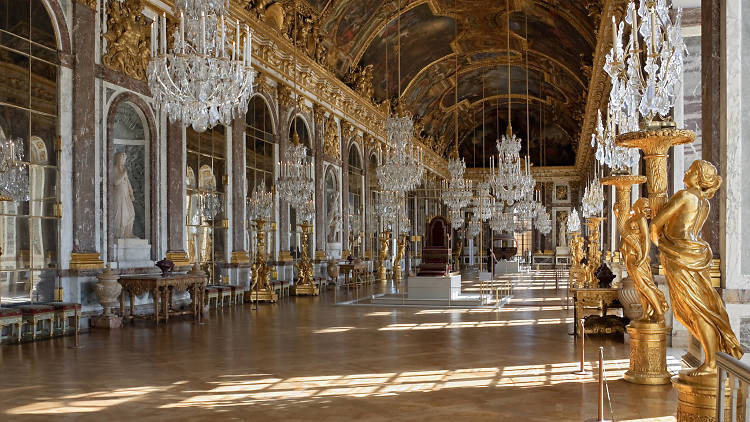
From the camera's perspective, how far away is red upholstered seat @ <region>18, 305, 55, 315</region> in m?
9.34

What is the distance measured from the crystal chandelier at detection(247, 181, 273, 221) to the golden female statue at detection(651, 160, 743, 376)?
12697 millimetres

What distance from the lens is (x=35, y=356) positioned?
8.16m

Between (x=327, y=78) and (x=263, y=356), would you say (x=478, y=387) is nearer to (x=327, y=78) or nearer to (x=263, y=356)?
(x=263, y=356)

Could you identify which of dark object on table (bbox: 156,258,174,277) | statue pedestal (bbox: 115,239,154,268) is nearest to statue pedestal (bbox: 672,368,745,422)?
dark object on table (bbox: 156,258,174,277)

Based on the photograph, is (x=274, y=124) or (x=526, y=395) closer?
(x=526, y=395)

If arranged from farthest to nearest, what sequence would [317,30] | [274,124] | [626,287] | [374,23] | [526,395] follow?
1. [374,23]
2. [317,30]
3. [274,124]
4. [626,287]
5. [526,395]

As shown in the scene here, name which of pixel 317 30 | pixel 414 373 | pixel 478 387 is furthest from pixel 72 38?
pixel 317 30

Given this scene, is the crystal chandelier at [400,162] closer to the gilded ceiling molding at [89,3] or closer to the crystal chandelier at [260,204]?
the crystal chandelier at [260,204]

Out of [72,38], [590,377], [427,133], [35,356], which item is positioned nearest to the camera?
[590,377]

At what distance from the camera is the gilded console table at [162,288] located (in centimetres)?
1152

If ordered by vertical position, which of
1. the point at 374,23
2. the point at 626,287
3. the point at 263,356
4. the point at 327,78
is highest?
the point at 374,23

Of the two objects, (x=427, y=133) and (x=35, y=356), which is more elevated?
(x=427, y=133)

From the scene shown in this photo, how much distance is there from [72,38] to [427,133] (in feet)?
94.1

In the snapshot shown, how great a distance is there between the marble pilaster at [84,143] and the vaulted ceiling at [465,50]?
7825mm
